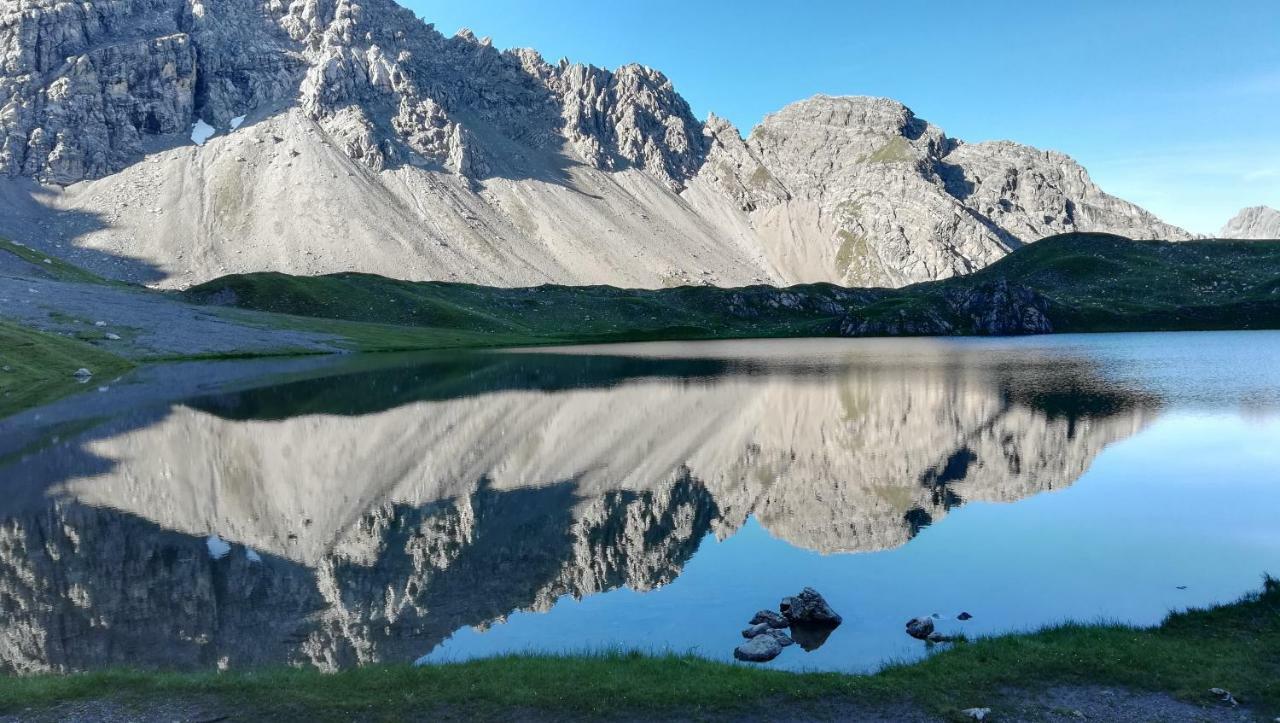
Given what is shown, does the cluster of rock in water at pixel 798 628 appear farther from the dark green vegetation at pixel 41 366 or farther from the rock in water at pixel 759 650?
the dark green vegetation at pixel 41 366

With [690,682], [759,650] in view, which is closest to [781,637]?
[759,650]

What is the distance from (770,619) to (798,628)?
2.85 ft

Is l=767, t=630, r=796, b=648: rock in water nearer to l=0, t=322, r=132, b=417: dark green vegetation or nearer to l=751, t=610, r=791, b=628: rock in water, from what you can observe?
l=751, t=610, r=791, b=628: rock in water

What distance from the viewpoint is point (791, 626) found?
75.0 feet

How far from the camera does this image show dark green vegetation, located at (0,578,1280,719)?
53.4 ft

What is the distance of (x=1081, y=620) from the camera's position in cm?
2209

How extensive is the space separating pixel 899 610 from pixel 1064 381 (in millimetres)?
69892

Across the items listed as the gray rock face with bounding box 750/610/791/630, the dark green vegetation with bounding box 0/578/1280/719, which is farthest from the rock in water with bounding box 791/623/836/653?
the dark green vegetation with bounding box 0/578/1280/719

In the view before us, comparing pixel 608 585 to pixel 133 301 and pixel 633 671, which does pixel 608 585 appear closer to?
pixel 633 671

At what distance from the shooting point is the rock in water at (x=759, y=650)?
20.5 meters

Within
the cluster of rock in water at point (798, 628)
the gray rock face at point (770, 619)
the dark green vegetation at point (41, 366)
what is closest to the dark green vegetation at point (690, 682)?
the cluster of rock in water at point (798, 628)

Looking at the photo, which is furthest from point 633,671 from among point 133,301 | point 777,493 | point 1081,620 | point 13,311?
point 133,301

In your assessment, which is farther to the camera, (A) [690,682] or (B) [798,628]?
(B) [798,628]

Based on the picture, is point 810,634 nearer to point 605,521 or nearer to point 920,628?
point 920,628
